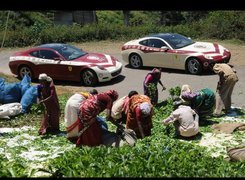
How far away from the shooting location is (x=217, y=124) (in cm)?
1063

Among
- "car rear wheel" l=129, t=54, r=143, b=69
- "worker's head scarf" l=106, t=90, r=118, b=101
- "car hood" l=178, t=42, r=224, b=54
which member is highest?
"car hood" l=178, t=42, r=224, b=54

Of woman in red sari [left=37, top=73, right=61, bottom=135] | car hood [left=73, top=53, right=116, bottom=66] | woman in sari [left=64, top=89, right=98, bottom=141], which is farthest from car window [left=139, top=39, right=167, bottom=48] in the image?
woman in sari [left=64, top=89, right=98, bottom=141]

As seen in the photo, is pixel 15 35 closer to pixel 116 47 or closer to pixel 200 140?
pixel 116 47

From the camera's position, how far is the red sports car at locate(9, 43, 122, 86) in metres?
16.3

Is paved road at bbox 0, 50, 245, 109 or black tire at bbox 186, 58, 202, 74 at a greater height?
black tire at bbox 186, 58, 202, 74

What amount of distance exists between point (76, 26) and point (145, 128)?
56.7 ft

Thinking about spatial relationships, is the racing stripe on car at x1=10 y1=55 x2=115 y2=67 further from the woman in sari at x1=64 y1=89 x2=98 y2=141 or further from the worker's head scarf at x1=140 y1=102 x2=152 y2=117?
the worker's head scarf at x1=140 y1=102 x2=152 y2=117

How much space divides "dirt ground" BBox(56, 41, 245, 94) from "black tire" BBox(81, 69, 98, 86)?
0.41 metres

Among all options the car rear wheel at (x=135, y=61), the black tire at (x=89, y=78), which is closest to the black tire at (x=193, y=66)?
the car rear wheel at (x=135, y=61)

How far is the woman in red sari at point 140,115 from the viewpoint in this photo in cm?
959

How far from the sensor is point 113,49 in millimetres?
Result: 22656
